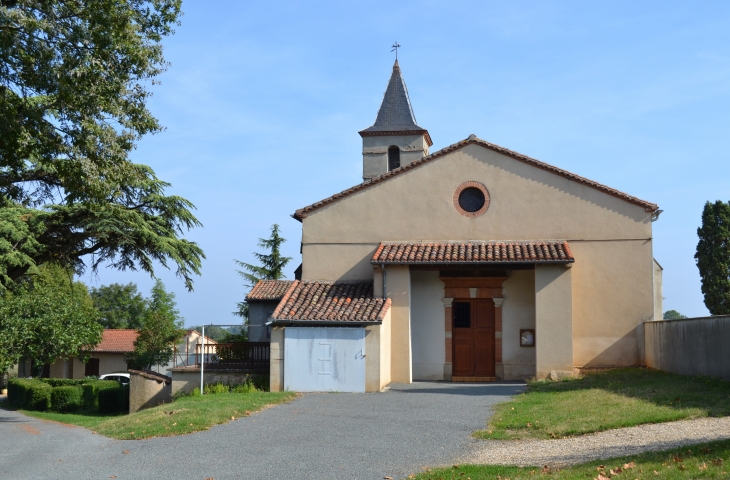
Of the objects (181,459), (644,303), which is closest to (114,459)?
(181,459)

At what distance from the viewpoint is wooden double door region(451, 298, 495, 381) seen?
22797 millimetres

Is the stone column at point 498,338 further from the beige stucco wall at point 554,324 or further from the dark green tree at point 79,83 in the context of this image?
the dark green tree at point 79,83

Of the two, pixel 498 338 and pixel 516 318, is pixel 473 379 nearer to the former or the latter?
pixel 498 338

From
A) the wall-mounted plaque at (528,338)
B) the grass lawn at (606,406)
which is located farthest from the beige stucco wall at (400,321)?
the grass lawn at (606,406)

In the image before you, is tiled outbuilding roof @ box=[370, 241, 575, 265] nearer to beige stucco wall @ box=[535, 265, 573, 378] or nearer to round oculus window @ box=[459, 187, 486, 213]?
beige stucco wall @ box=[535, 265, 573, 378]

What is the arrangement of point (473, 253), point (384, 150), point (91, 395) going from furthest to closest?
point (384, 150), point (91, 395), point (473, 253)

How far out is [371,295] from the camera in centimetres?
2178

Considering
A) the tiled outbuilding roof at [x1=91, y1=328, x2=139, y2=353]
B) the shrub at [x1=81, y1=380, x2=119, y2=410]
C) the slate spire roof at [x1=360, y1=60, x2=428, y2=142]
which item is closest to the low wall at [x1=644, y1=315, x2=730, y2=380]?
the slate spire roof at [x1=360, y1=60, x2=428, y2=142]

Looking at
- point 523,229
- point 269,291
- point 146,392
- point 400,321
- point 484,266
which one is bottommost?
point 146,392

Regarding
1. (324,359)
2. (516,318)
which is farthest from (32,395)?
(516,318)

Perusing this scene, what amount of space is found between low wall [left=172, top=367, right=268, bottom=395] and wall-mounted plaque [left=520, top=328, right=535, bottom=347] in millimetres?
7695

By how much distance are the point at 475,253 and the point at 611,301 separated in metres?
4.21

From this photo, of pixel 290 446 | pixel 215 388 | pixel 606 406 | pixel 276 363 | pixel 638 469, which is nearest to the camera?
pixel 638 469

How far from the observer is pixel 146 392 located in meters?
22.4
